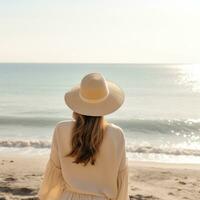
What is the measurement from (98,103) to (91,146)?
0.25 meters

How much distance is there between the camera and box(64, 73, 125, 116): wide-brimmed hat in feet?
9.03

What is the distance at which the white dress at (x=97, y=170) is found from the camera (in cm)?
278

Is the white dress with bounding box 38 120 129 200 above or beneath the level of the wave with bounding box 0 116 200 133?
above

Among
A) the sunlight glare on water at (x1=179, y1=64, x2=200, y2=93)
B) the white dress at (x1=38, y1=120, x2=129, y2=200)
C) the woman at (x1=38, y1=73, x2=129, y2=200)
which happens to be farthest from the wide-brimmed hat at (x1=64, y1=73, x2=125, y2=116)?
the sunlight glare on water at (x1=179, y1=64, x2=200, y2=93)

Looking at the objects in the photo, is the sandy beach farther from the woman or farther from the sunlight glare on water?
the sunlight glare on water

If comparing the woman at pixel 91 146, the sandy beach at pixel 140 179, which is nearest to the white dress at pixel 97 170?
the woman at pixel 91 146

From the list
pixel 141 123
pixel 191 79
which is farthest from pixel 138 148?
pixel 191 79

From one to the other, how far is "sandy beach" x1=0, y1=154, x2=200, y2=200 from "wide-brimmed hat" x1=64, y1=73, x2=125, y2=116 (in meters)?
3.81

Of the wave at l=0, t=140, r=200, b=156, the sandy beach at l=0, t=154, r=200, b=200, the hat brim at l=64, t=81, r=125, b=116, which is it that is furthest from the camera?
the wave at l=0, t=140, r=200, b=156

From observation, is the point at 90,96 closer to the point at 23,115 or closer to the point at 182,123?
the point at 182,123

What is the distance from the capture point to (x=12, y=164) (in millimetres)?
9117

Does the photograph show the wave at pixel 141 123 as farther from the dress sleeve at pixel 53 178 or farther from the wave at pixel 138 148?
the dress sleeve at pixel 53 178

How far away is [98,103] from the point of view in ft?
9.07

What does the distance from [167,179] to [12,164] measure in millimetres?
2953
